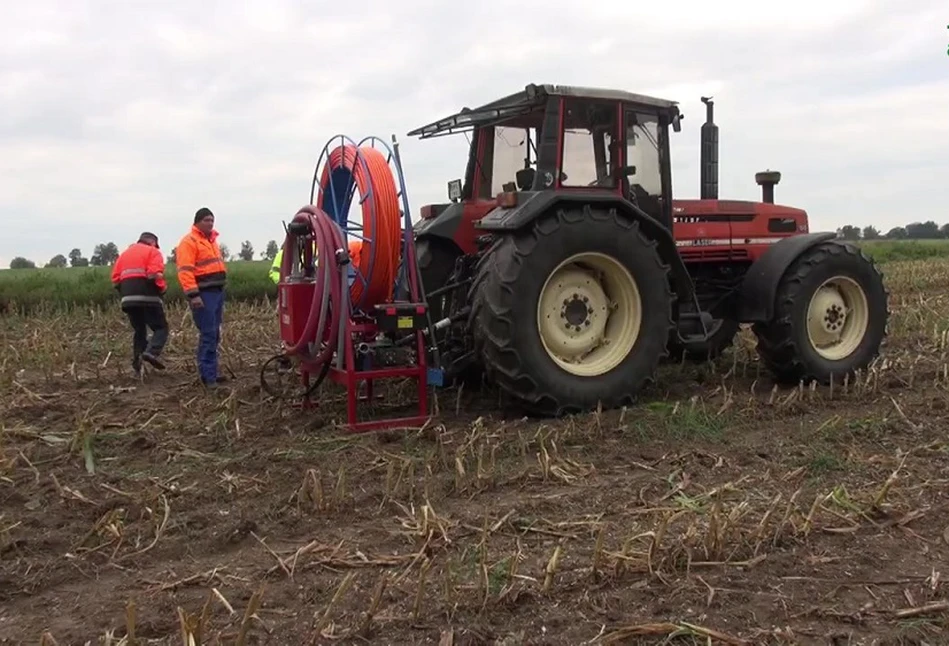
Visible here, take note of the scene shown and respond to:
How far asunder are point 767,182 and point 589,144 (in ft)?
7.65

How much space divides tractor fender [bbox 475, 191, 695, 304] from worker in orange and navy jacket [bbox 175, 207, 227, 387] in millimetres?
2718

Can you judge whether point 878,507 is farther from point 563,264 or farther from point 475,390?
point 475,390

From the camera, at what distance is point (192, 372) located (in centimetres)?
797

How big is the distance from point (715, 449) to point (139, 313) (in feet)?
17.8

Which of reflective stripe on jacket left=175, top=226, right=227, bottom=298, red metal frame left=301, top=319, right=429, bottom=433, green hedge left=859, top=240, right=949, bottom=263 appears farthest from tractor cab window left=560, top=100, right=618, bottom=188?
green hedge left=859, top=240, right=949, bottom=263

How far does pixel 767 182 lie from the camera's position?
24.7ft

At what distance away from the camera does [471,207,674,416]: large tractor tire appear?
530cm

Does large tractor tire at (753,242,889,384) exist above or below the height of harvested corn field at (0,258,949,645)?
above

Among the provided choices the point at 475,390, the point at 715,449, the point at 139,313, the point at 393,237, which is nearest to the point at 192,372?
the point at 139,313

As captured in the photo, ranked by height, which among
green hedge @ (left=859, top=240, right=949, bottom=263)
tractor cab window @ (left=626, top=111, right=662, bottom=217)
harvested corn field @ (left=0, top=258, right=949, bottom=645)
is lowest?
harvested corn field @ (left=0, top=258, right=949, bottom=645)

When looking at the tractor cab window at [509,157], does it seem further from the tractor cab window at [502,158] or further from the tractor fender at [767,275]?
the tractor fender at [767,275]

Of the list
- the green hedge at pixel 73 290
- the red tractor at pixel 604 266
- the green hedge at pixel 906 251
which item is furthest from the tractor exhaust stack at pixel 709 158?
the green hedge at pixel 906 251

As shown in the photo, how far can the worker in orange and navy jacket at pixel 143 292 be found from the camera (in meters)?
7.93

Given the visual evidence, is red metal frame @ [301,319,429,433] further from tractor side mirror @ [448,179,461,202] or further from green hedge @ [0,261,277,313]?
green hedge @ [0,261,277,313]
